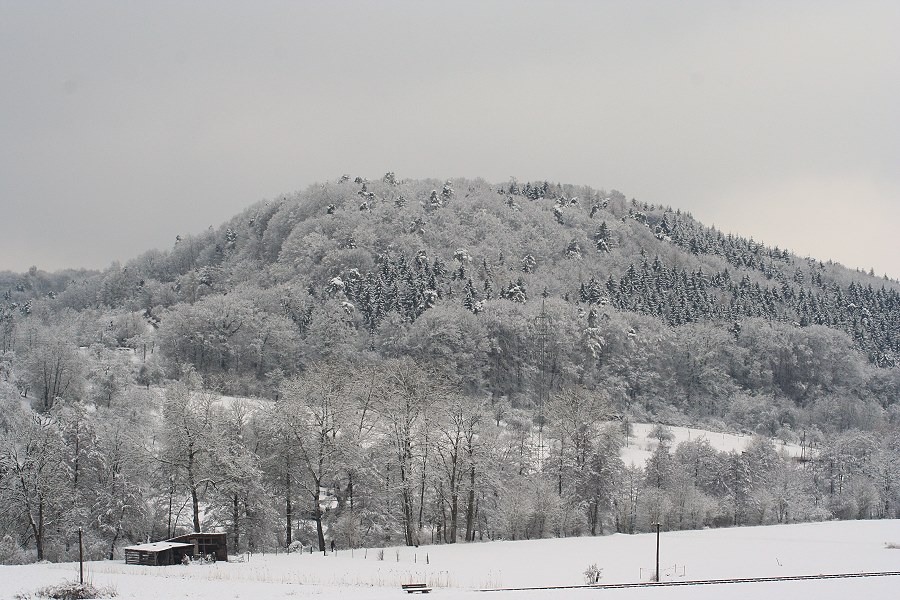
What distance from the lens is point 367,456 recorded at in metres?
56.1

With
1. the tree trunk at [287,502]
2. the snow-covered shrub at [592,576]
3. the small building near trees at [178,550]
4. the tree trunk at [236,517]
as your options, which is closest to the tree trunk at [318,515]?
the tree trunk at [287,502]

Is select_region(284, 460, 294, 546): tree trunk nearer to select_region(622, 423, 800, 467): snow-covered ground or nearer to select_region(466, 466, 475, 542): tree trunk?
select_region(466, 466, 475, 542): tree trunk

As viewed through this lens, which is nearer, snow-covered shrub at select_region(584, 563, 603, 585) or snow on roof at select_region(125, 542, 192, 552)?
snow-covered shrub at select_region(584, 563, 603, 585)

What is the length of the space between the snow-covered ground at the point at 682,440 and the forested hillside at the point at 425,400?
13.3ft

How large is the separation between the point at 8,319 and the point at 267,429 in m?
134

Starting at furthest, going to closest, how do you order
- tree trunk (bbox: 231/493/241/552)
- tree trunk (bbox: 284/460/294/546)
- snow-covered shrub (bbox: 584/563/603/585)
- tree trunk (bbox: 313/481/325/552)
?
tree trunk (bbox: 284/460/294/546) → tree trunk (bbox: 313/481/325/552) → tree trunk (bbox: 231/493/241/552) → snow-covered shrub (bbox: 584/563/603/585)

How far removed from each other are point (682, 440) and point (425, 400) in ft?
209

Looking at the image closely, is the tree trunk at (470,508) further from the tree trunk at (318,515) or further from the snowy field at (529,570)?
the tree trunk at (318,515)

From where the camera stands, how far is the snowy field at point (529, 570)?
1267 inches

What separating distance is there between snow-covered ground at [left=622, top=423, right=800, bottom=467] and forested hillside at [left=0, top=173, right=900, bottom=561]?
4067mm

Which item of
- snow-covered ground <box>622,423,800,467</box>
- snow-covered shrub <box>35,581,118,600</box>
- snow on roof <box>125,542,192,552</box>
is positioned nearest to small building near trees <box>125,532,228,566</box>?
snow on roof <box>125,542,192,552</box>

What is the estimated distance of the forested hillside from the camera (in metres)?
53.0

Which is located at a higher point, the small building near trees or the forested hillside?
the forested hillside

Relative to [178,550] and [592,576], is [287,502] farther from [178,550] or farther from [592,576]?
[592,576]
